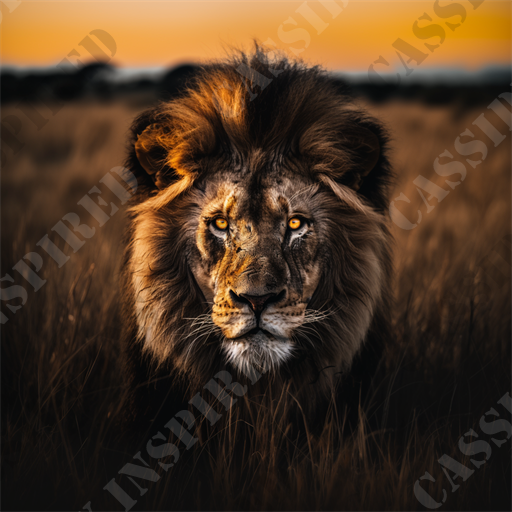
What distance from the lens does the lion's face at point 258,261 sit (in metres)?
2.39

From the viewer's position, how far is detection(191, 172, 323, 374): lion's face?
2.39 m

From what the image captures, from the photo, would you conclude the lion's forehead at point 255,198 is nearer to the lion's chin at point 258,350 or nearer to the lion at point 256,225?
the lion at point 256,225

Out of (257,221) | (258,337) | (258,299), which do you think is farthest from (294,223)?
(258,337)

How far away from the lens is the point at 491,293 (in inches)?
191

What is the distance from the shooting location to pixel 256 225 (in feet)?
8.28

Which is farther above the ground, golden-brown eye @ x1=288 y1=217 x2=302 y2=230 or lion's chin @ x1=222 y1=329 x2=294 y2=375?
golden-brown eye @ x1=288 y1=217 x2=302 y2=230

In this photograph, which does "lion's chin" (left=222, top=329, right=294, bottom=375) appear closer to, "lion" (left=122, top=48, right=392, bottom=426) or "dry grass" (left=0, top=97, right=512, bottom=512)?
"lion" (left=122, top=48, right=392, bottom=426)

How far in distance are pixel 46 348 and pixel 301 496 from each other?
2.08 metres

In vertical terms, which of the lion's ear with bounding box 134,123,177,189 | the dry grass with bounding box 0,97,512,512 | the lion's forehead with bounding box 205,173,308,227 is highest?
the lion's ear with bounding box 134,123,177,189

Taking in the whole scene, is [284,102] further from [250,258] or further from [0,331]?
[0,331]

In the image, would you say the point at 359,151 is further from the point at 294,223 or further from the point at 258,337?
the point at 258,337

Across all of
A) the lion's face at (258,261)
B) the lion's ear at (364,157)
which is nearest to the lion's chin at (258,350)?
the lion's face at (258,261)

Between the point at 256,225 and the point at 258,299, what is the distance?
15.3 inches

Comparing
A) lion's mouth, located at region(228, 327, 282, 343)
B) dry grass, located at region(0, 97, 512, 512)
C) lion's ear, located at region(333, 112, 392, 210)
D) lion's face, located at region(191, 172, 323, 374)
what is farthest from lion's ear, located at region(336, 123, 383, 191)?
lion's mouth, located at region(228, 327, 282, 343)
